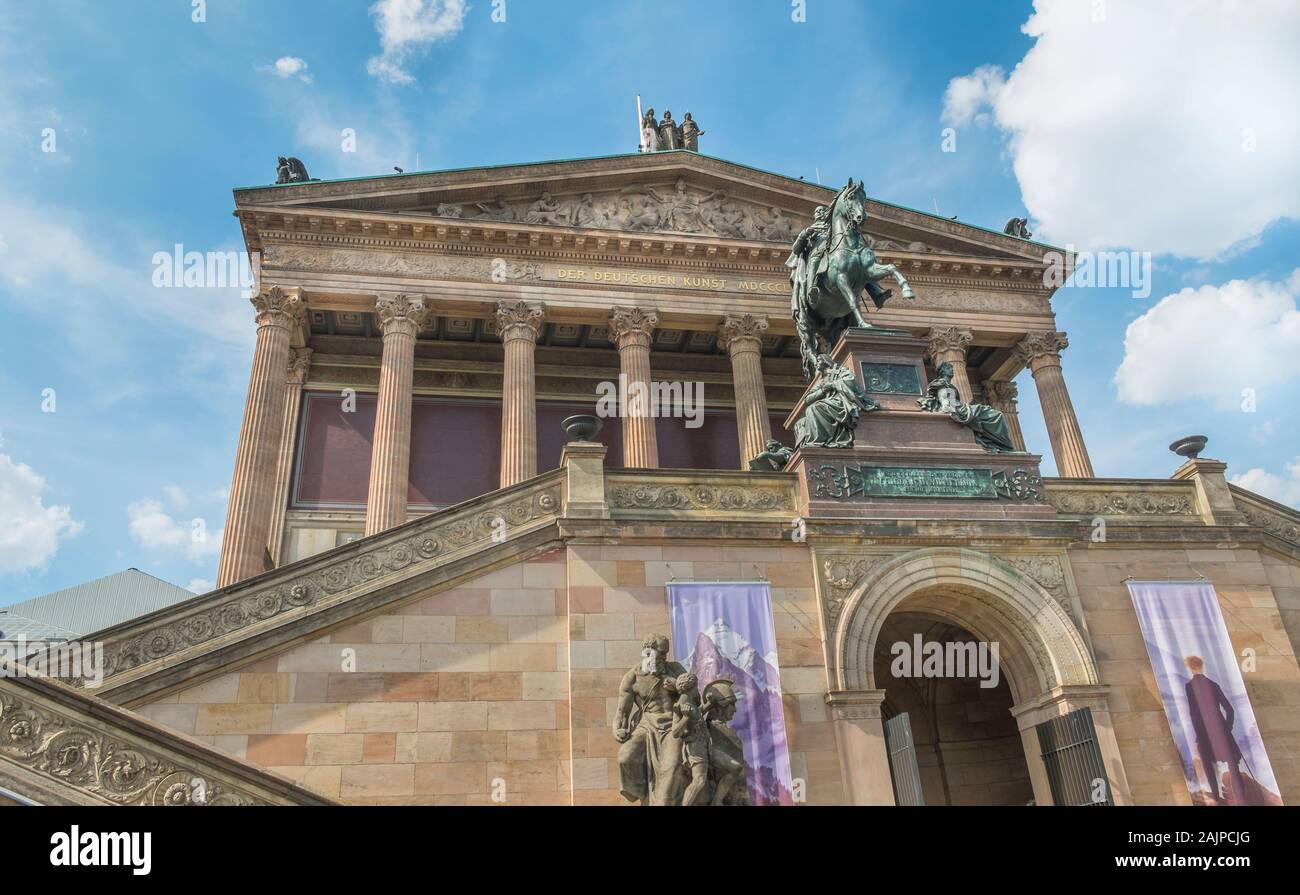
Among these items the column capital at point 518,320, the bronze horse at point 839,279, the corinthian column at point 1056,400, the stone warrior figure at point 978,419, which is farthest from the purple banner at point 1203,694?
the column capital at point 518,320

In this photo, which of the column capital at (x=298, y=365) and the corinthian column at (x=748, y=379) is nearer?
the corinthian column at (x=748, y=379)

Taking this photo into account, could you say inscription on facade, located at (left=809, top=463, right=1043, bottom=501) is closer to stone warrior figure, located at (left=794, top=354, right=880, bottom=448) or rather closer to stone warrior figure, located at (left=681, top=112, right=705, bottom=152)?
stone warrior figure, located at (left=794, top=354, right=880, bottom=448)

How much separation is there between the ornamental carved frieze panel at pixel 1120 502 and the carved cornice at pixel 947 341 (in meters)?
18.2

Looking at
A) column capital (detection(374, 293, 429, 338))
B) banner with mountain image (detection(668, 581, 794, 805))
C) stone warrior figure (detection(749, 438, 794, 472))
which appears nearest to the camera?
banner with mountain image (detection(668, 581, 794, 805))

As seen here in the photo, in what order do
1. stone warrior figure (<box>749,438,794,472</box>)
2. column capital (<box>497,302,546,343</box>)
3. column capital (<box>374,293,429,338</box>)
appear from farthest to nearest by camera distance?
1. column capital (<box>497,302,546,343</box>)
2. column capital (<box>374,293,429,338</box>)
3. stone warrior figure (<box>749,438,794,472</box>)

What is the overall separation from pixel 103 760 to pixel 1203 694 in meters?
14.2

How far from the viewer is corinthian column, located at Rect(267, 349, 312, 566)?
29938mm

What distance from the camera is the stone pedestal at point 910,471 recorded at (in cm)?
1478

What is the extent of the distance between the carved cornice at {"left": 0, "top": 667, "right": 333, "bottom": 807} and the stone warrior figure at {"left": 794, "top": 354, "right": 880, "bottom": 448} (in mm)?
9551

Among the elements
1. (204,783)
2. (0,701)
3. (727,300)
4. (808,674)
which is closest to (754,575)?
(808,674)

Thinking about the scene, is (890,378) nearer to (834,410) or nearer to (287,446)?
(834,410)

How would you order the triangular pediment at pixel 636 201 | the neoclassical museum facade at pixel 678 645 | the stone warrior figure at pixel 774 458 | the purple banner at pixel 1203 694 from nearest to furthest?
the neoclassical museum facade at pixel 678 645, the purple banner at pixel 1203 694, the stone warrior figure at pixel 774 458, the triangular pediment at pixel 636 201

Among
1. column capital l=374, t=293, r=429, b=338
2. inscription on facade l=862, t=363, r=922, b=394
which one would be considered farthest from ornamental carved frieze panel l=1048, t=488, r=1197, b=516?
column capital l=374, t=293, r=429, b=338

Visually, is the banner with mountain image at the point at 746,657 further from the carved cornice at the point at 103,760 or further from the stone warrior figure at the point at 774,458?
the carved cornice at the point at 103,760
